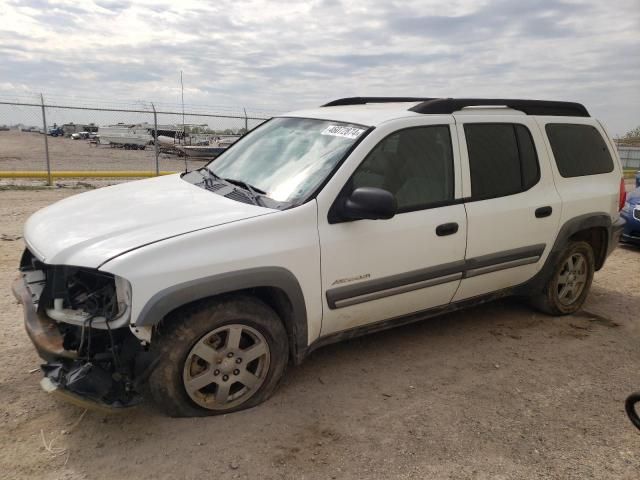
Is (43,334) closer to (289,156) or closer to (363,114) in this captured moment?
(289,156)

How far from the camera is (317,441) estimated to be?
114 inches

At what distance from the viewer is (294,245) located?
304cm

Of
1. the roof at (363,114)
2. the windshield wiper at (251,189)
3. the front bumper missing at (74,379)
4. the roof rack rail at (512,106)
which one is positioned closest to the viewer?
the front bumper missing at (74,379)

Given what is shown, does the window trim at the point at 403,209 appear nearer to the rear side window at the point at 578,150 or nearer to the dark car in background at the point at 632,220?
the rear side window at the point at 578,150

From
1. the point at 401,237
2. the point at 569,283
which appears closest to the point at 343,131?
the point at 401,237

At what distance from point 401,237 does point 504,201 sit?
1.06 m

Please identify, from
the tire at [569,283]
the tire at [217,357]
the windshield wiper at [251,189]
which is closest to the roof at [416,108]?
the windshield wiper at [251,189]

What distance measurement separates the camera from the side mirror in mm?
3035

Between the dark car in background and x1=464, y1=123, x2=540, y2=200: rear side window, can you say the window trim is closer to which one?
x1=464, y1=123, x2=540, y2=200: rear side window

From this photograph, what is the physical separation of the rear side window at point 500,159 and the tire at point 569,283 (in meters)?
0.90

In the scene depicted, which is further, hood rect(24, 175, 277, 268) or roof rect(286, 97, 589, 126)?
roof rect(286, 97, 589, 126)

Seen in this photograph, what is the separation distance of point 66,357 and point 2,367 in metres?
1.14

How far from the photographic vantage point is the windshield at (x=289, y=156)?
130 inches

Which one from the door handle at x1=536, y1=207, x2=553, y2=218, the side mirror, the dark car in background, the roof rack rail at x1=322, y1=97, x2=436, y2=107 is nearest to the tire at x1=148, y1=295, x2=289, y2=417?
the side mirror
